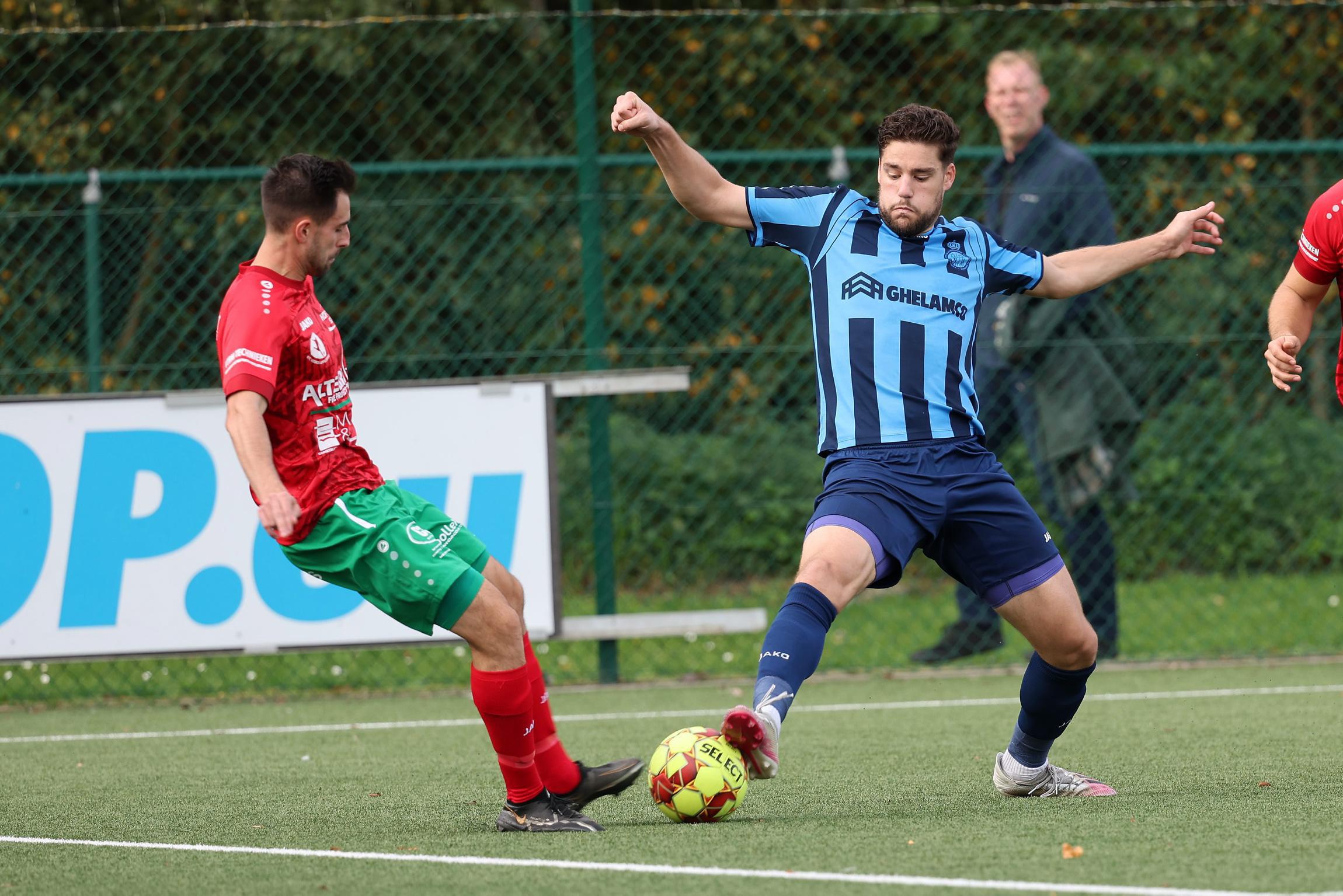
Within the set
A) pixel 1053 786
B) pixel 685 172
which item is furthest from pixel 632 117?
pixel 1053 786

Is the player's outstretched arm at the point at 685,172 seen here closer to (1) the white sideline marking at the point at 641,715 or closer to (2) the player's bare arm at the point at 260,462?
(2) the player's bare arm at the point at 260,462

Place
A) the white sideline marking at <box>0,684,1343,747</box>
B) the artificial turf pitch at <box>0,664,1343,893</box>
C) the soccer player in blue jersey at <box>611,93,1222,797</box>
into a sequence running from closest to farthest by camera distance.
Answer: the artificial turf pitch at <box>0,664,1343,893</box> → the soccer player in blue jersey at <box>611,93,1222,797</box> → the white sideline marking at <box>0,684,1343,747</box>

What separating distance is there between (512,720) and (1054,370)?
4643 millimetres

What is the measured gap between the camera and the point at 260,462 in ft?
12.6

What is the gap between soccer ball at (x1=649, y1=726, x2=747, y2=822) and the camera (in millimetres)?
4078

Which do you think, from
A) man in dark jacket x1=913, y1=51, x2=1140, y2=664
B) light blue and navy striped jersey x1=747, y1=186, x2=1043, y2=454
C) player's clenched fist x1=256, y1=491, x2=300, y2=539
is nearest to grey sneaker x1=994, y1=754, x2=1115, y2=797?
light blue and navy striped jersey x1=747, y1=186, x2=1043, y2=454

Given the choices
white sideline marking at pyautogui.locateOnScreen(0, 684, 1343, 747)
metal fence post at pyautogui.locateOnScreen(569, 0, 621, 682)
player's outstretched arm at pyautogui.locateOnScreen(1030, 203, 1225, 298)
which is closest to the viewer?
player's outstretched arm at pyautogui.locateOnScreen(1030, 203, 1225, 298)

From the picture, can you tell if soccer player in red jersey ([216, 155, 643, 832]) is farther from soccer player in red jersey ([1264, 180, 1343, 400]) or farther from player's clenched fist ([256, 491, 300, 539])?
soccer player in red jersey ([1264, 180, 1343, 400])

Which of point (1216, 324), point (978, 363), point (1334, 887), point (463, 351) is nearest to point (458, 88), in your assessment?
point (463, 351)

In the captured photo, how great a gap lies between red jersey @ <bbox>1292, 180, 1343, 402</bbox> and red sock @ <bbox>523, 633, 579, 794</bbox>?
2576mm

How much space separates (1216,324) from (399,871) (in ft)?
24.3

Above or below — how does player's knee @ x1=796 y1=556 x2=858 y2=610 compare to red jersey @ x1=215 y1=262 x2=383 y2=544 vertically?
below

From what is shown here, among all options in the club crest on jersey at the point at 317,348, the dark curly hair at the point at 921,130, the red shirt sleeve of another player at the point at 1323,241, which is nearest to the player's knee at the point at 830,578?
the dark curly hair at the point at 921,130

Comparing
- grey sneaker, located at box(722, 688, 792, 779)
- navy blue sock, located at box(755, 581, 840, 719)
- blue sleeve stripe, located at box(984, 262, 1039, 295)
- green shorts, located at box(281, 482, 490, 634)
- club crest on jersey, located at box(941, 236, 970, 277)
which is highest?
club crest on jersey, located at box(941, 236, 970, 277)
